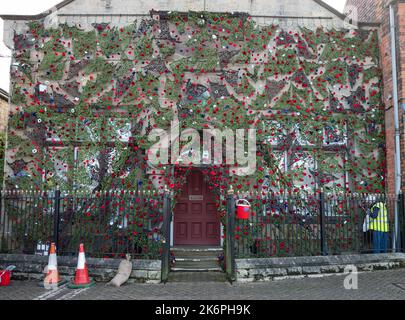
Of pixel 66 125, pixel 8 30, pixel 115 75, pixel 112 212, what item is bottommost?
pixel 112 212

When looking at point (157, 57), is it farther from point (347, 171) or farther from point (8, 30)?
point (347, 171)

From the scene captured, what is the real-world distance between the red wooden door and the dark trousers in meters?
4.19

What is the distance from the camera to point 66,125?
1096cm

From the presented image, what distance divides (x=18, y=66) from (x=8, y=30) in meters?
1.26

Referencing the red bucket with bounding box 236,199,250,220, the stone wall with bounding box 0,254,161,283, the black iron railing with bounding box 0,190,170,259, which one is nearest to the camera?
the stone wall with bounding box 0,254,161,283

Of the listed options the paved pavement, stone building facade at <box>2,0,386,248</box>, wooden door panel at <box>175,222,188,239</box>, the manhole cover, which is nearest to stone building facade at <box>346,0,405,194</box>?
stone building facade at <box>2,0,386,248</box>

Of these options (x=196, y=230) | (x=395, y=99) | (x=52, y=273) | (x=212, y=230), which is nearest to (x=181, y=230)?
(x=196, y=230)

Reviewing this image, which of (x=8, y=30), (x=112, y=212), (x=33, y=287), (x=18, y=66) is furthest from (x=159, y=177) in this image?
(x=8, y=30)

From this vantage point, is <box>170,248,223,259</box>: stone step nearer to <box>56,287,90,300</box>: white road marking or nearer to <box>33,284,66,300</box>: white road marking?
<box>56,287,90,300</box>: white road marking

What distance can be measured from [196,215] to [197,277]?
3.15 metres

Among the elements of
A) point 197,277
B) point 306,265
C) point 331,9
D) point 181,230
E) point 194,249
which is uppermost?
point 331,9

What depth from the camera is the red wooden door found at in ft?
36.3

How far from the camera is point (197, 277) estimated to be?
8.19 metres

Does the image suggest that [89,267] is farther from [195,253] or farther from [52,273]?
[195,253]
